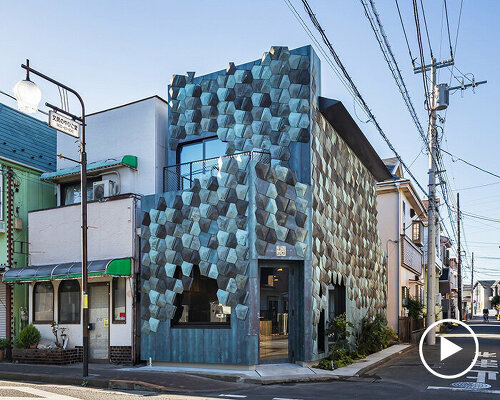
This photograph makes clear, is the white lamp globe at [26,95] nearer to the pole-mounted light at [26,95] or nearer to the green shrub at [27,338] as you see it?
the pole-mounted light at [26,95]

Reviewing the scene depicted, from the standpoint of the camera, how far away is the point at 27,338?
17.2m

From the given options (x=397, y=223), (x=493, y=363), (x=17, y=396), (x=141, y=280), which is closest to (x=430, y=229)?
(x=397, y=223)

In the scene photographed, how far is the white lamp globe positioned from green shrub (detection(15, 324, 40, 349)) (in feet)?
32.9

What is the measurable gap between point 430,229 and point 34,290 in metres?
17.5

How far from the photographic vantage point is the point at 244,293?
14.0 metres

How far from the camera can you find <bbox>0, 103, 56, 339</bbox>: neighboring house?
18.6 metres

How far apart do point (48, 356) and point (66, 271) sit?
2.88m

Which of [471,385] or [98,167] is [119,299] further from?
[471,385]

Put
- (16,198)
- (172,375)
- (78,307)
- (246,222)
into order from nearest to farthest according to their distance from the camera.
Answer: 1. (172,375)
2. (246,222)
3. (78,307)
4. (16,198)

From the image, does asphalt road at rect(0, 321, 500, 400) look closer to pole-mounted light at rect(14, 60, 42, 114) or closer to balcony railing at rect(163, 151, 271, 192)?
pole-mounted light at rect(14, 60, 42, 114)

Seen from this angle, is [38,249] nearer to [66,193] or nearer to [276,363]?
[66,193]

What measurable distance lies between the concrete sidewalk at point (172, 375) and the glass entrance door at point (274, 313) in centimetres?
41

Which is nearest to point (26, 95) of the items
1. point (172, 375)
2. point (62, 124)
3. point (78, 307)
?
point (62, 124)

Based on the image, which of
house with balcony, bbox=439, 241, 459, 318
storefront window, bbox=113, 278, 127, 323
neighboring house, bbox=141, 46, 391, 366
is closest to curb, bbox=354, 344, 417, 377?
neighboring house, bbox=141, 46, 391, 366
